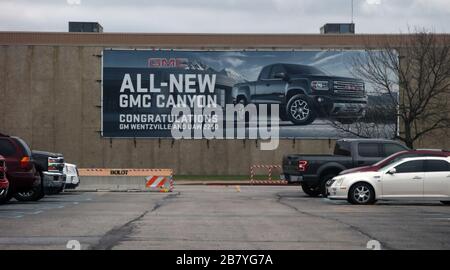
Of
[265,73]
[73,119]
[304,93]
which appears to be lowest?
[73,119]

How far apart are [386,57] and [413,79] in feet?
7.03

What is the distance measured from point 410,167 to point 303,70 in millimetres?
26723

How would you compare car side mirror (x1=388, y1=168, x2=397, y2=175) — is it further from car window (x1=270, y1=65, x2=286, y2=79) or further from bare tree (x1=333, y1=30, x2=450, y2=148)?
car window (x1=270, y1=65, x2=286, y2=79)

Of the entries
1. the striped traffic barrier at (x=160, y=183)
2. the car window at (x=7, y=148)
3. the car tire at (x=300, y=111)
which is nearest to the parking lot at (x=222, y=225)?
the car window at (x=7, y=148)

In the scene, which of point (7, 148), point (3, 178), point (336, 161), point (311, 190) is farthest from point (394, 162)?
point (7, 148)

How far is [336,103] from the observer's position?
47.5m

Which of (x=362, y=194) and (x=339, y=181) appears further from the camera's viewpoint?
(x=339, y=181)

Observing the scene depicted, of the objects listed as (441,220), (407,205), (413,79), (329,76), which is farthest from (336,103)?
(441,220)

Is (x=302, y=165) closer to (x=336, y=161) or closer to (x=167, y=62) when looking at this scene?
(x=336, y=161)

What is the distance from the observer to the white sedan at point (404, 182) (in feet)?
69.7

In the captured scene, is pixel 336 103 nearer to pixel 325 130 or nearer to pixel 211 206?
pixel 325 130

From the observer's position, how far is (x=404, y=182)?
2123 centimetres

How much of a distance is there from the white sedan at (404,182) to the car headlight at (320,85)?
25938mm
